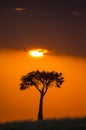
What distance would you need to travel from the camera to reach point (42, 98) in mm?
52312

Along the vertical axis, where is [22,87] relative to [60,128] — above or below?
above

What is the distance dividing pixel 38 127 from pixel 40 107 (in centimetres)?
1797

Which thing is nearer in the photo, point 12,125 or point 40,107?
point 12,125

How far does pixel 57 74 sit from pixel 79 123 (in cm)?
1819

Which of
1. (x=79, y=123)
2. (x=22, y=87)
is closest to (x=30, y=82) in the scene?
(x=22, y=87)

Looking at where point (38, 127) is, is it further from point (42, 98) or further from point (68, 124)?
point (42, 98)

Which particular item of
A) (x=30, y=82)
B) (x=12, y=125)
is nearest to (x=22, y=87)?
(x=30, y=82)

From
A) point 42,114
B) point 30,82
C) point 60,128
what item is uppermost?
point 30,82

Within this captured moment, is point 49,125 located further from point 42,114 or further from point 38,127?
point 42,114

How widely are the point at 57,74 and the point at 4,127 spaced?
19.7m

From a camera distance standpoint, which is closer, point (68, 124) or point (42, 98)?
point (68, 124)

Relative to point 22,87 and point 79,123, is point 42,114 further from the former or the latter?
point 79,123

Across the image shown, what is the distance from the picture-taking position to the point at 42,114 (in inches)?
2019

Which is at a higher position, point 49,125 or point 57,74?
point 57,74
